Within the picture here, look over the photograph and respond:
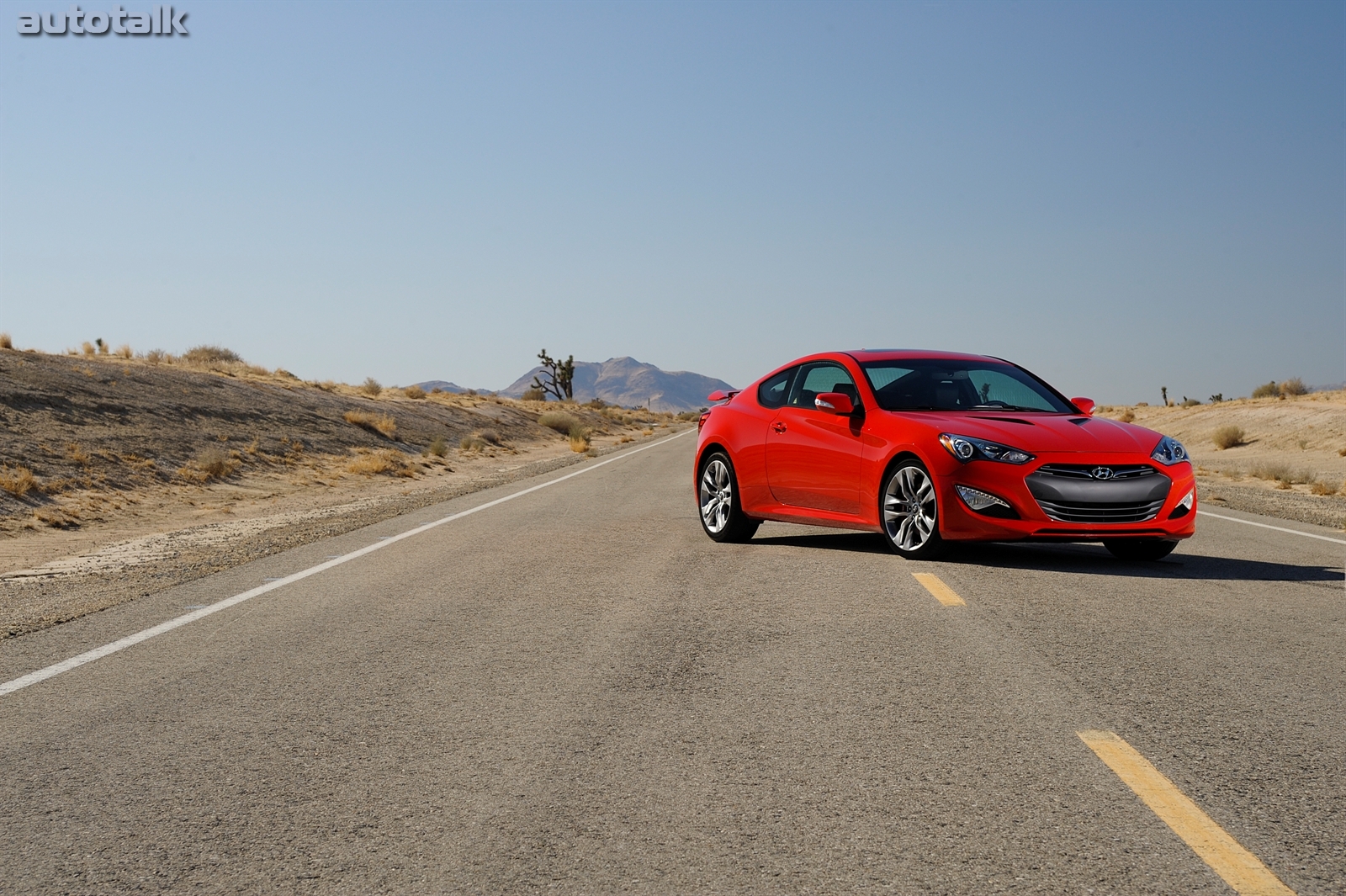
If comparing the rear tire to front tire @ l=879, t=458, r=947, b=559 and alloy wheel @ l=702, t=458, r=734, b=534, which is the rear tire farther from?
alloy wheel @ l=702, t=458, r=734, b=534

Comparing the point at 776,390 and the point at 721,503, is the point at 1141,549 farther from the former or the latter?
the point at 721,503

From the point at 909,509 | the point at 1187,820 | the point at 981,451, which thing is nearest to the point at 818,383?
the point at 909,509

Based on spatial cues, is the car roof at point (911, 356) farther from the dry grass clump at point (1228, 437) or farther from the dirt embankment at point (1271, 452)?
the dry grass clump at point (1228, 437)

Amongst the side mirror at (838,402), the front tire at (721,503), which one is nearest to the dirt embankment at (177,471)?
the front tire at (721,503)

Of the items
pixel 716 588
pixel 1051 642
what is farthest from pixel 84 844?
pixel 716 588

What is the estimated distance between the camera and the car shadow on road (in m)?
9.06

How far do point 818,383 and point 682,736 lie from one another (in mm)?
6260

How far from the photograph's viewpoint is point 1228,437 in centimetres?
3781

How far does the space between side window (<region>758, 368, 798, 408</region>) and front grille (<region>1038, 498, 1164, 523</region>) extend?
282cm

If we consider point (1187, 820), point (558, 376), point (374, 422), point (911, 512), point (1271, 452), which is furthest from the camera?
point (558, 376)

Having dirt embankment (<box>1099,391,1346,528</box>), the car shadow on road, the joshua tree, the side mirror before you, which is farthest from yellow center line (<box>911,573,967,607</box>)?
the joshua tree

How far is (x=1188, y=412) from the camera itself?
48875 mm

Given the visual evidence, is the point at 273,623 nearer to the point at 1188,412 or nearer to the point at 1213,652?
the point at 1213,652

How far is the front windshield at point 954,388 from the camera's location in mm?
10117
